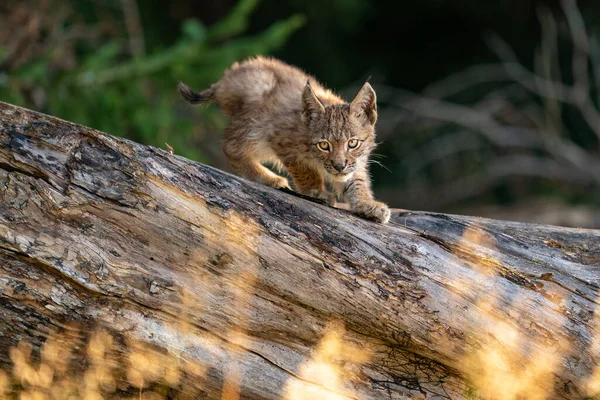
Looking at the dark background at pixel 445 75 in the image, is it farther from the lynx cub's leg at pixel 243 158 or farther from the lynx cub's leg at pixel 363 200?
the lynx cub's leg at pixel 363 200

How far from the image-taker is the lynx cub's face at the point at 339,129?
5.65 m

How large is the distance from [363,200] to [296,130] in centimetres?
81

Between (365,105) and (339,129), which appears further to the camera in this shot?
(365,105)

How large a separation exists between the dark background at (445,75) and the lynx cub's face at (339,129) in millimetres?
4829

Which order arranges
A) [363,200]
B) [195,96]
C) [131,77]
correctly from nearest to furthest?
[363,200], [195,96], [131,77]

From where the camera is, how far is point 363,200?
5422 millimetres

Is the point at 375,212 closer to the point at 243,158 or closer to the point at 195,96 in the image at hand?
the point at 243,158

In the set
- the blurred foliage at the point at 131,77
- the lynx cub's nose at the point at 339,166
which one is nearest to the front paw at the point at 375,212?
the lynx cub's nose at the point at 339,166

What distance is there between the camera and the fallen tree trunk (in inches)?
162

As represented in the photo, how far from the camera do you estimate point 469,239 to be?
5035mm

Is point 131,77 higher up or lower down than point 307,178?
higher up

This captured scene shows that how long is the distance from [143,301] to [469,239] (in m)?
2.08

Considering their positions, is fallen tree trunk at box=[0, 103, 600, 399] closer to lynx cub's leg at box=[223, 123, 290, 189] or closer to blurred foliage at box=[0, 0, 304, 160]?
lynx cub's leg at box=[223, 123, 290, 189]

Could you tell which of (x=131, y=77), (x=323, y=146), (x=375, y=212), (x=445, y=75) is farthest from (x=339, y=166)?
(x=445, y=75)
